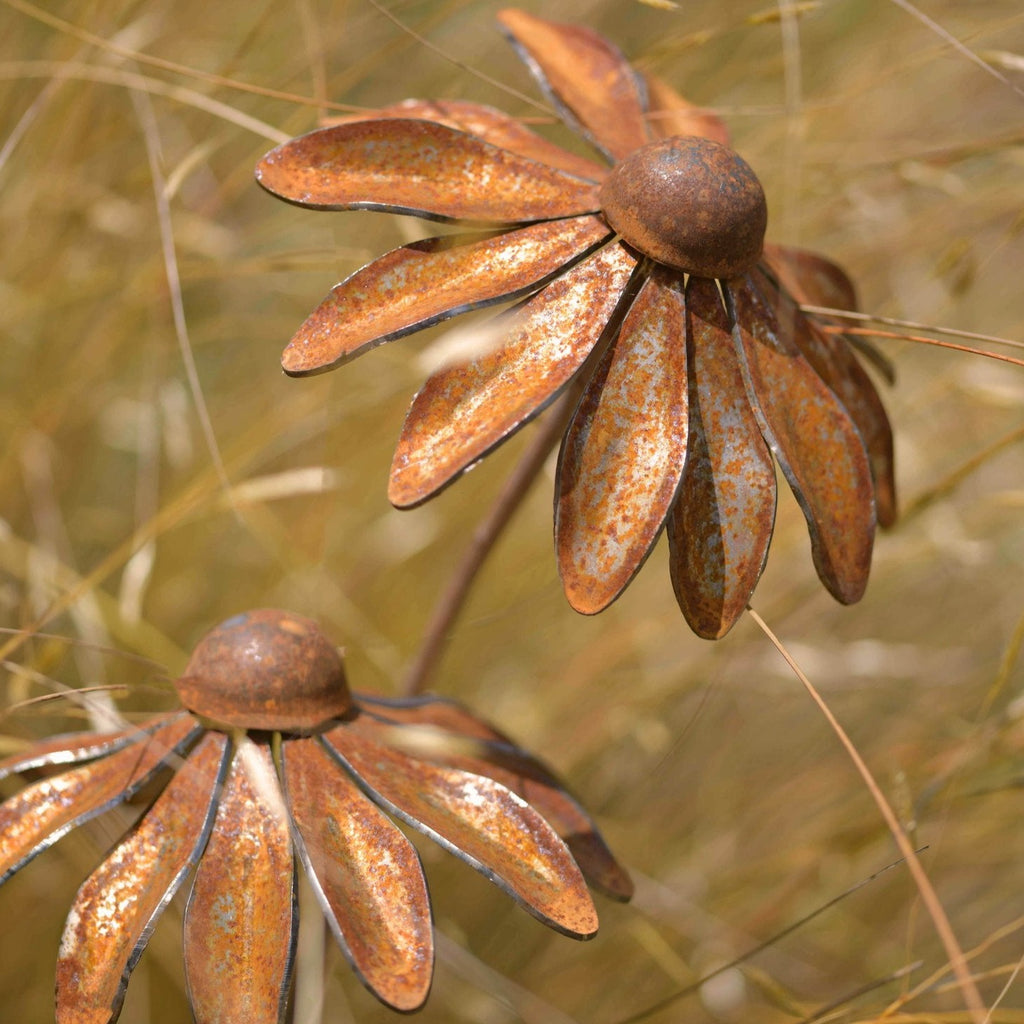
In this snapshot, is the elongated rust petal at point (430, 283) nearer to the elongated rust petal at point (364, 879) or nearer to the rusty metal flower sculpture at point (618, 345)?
the rusty metal flower sculpture at point (618, 345)

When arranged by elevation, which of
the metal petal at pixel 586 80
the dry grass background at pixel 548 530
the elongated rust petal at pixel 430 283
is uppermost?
the metal petal at pixel 586 80

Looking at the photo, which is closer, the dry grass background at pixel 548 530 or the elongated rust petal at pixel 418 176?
the elongated rust petal at pixel 418 176

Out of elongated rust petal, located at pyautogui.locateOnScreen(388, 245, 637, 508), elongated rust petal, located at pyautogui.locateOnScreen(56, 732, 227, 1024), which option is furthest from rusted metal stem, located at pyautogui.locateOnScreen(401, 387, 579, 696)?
elongated rust petal, located at pyautogui.locateOnScreen(56, 732, 227, 1024)

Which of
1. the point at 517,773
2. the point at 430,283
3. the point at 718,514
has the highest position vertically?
the point at 430,283

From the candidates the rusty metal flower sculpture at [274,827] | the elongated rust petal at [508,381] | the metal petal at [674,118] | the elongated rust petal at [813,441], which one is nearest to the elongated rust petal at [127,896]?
the rusty metal flower sculpture at [274,827]

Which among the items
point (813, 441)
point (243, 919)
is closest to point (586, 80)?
point (813, 441)

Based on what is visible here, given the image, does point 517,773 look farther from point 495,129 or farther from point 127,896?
point 495,129

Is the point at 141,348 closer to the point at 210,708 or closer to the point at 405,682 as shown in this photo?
the point at 405,682
